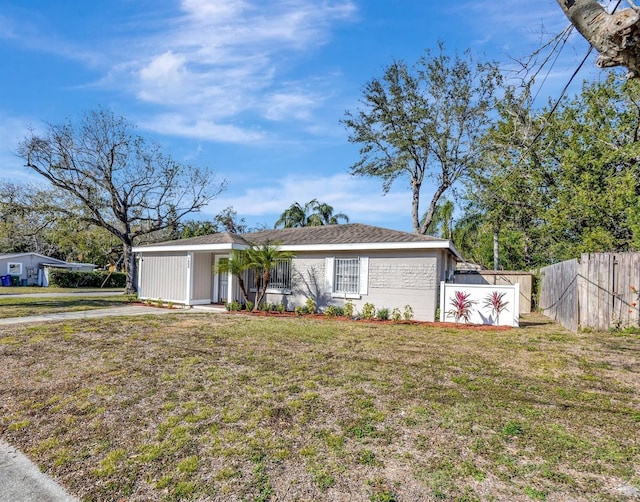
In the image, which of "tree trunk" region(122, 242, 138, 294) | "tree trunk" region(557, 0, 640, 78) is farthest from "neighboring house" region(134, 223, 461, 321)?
"tree trunk" region(557, 0, 640, 78)

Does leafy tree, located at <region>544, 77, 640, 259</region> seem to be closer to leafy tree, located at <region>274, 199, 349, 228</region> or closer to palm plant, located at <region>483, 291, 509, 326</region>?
palm plant, located at <region>483, 291, 509, 326</region>

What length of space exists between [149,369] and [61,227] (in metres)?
20.9

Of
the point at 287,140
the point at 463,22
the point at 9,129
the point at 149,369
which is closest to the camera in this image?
the point at 149,369

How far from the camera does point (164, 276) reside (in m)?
17.0

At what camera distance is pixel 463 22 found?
21.2ft

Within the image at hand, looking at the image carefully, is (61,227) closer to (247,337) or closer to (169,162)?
(169,162)

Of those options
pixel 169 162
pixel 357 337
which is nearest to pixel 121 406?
pixel 357 337

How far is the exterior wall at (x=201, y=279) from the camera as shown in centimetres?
1602

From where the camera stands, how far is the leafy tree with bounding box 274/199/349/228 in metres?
29.4

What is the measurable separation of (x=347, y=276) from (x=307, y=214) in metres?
16.5

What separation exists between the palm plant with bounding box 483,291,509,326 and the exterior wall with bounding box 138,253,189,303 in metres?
11.2

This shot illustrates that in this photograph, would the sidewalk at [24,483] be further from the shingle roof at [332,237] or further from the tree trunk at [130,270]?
the tree trunk at [130,270]

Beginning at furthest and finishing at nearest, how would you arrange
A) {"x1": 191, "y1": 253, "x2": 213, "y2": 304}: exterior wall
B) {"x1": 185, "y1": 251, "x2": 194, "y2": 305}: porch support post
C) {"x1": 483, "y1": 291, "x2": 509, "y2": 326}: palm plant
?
{"x1": 191, "y1": 253, "x2": 213, "y2": 304}: exterior wall < {"x1": 185, "y1": 251, "x2": 194, "y2": 305}: porch support post < {"x1": 483, "y1": 291, "x2": 509, "y2": 326}: palm plant

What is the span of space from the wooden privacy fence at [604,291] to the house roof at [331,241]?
143 inches
